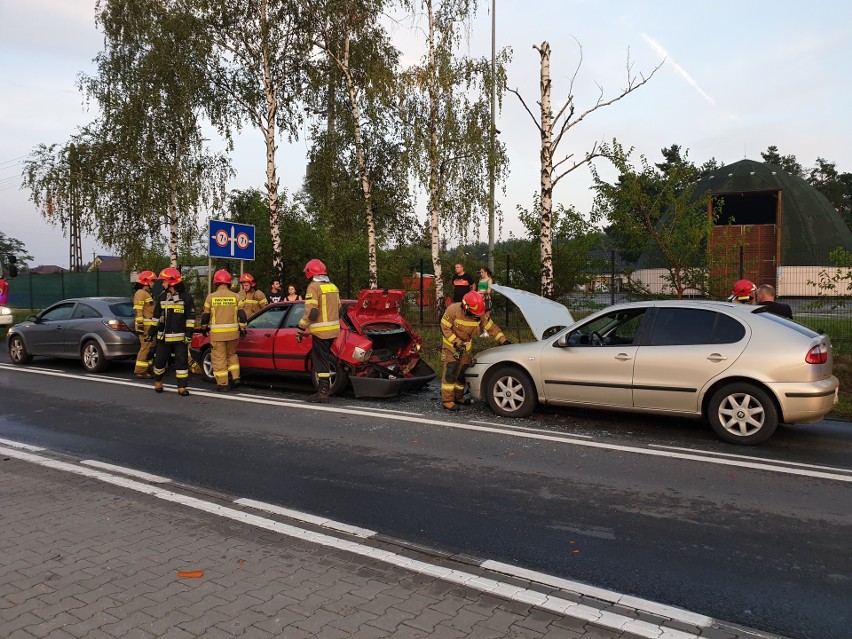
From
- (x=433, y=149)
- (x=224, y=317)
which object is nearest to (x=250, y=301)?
(x=224, y=317)

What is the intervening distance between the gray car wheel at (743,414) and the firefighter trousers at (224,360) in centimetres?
667

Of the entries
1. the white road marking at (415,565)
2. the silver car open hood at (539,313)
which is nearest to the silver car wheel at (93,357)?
the white road marking at (415,565)

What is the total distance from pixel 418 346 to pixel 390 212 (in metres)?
13.4

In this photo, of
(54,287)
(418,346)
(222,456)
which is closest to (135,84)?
(54,287)

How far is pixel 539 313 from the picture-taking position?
8.80 meters

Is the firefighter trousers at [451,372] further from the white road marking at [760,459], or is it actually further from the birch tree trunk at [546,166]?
the birch tree trunk at [546,166]

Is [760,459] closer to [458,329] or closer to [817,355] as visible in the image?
[817,355]

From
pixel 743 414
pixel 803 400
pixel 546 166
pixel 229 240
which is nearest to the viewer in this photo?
pixel 803 400

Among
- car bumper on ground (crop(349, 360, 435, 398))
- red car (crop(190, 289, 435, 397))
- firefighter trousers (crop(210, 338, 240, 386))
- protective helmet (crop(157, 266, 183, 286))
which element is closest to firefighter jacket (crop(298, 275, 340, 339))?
red car (crop(190, 289, 435, 397))

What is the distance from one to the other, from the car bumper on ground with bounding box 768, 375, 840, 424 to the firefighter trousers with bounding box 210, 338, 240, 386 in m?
7.21

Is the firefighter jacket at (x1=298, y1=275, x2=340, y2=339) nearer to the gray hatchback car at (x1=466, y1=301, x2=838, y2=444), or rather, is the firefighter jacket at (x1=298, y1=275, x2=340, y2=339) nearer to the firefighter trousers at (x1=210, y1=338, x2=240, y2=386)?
the firefighter trousers at (x1=210, y1=338, x2=240, y2=386)

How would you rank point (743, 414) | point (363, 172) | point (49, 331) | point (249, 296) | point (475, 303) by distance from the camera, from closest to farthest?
point (743, 414)
point (475, 303)
point (49, 331)
point (249, 296)
point (363, 172)

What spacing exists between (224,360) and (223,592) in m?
6.74

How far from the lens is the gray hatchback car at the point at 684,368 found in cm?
631
